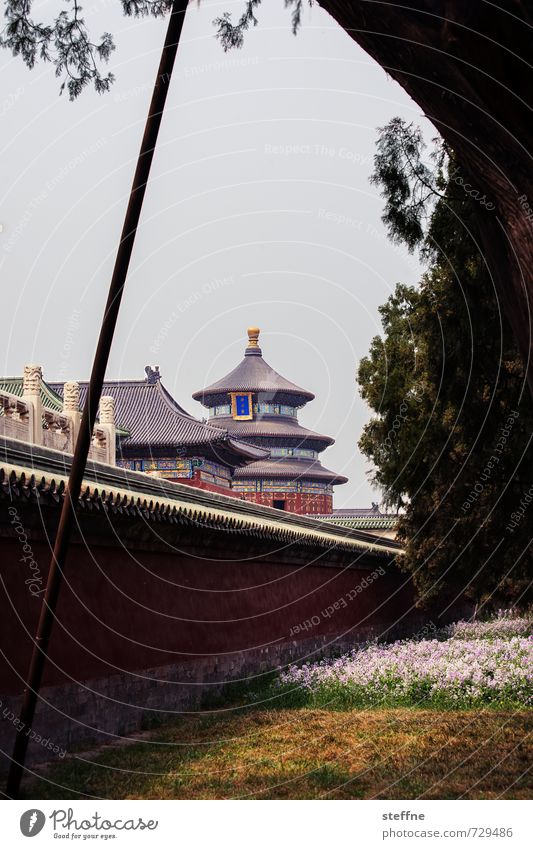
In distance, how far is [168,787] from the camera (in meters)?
8.61

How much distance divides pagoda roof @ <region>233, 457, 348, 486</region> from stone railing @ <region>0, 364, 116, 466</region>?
28281 millimetres

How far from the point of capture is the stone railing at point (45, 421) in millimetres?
15945

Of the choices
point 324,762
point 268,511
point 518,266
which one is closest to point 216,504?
point 268,511

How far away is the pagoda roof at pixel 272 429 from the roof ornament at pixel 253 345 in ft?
13.2

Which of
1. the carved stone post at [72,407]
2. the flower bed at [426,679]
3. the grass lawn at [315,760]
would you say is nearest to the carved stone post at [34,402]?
the carved stone post at [72,407]

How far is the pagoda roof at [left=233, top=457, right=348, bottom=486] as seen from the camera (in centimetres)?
4869

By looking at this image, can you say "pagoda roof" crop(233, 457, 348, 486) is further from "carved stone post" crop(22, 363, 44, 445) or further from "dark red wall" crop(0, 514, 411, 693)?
"carved stone post" crop(22, 363, 44, 445)

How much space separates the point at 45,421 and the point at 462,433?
6725 millimetres

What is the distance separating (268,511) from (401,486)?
2.52m

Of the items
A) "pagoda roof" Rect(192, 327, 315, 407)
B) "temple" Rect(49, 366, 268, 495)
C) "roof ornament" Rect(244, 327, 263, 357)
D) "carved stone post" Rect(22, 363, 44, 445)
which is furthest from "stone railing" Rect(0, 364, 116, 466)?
"roof ornament" Rect(244, 327, 263, 357)

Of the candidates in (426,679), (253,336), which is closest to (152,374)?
(253,336)

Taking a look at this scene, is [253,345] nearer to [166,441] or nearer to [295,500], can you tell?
[295,500]

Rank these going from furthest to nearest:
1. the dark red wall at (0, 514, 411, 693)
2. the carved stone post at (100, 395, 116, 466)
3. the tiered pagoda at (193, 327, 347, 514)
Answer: the tiered pagoda at (193, 327, 347, 514), the carved stone post at (100, 395, 116, 466), the dark red wall at (0, 514, 411, 693)

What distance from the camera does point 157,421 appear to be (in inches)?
1523
